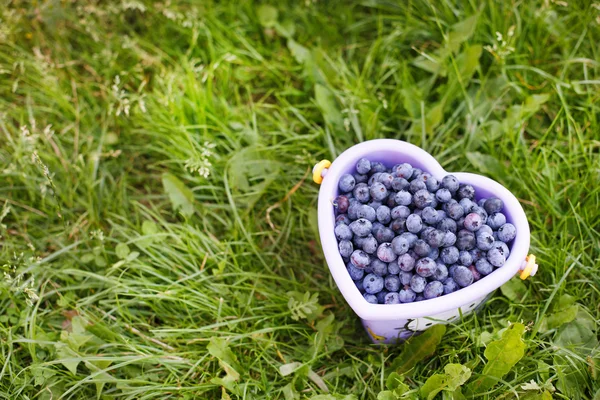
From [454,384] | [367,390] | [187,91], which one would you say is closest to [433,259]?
[454,384]

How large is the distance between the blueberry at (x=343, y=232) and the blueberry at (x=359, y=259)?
0.05 m

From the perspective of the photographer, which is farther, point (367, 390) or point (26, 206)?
point (26, 206)

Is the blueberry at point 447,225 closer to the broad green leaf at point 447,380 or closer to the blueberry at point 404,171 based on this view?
the blueberry at point 404,171

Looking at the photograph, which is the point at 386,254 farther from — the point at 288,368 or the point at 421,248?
the point at 288,368

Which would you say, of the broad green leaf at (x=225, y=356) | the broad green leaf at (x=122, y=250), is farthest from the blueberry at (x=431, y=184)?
the broad green leaf at (x=122, y=250)

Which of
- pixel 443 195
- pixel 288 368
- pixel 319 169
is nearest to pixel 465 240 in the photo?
pixel 443 195

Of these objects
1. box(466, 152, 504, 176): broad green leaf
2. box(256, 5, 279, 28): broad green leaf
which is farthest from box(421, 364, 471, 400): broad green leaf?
box(256, 5, 279, 28): broad green leaf

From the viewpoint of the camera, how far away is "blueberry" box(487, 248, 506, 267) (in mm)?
1451

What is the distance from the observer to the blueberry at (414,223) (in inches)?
59.4

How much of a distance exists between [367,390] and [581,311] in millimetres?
759

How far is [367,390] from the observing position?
1.73 m

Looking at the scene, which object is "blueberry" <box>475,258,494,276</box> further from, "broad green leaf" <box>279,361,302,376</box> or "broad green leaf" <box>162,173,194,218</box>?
"broad green leaf" <box>162,173,194,218</box>

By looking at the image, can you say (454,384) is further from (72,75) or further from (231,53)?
(72,75)

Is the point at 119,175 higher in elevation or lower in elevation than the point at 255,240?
higher
